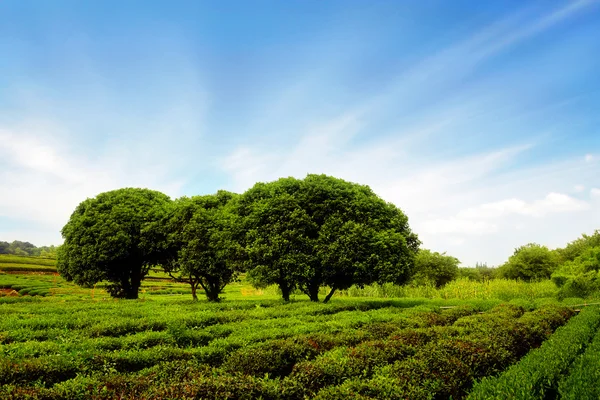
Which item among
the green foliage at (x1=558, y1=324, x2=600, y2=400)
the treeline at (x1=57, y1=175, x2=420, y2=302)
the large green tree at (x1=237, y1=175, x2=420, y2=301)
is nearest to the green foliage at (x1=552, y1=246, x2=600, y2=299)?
the treeline at (x1=57, y1=175, x2=420, y2=302)

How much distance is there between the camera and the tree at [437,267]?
62656 mm

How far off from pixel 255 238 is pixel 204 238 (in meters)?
5.78

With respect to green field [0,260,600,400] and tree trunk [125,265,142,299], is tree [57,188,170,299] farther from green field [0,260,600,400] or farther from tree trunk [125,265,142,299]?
green field [0,260,600,400]

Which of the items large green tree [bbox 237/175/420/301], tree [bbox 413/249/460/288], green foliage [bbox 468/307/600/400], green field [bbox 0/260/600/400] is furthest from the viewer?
tree [bbox 413/249/460/288]

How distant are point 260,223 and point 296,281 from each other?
5.30 m

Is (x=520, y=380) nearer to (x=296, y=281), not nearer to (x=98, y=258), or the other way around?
(x=296, y=281)

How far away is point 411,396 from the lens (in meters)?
7.54

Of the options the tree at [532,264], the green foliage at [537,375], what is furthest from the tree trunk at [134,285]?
the tree at [532,264]

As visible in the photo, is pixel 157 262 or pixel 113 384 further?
pixel 157 262

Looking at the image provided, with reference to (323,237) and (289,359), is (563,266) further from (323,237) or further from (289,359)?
(289,359)

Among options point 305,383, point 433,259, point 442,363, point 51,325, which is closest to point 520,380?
point 442,363

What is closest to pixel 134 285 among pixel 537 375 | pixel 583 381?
pixel 537 375

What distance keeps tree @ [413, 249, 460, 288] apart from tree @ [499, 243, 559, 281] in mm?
11802

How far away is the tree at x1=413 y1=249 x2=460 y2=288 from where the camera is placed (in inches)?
2467
